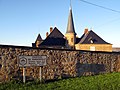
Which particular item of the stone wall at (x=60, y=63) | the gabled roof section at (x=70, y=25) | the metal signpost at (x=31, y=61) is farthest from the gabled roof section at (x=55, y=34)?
the metal signpost at (x=31, y=61)

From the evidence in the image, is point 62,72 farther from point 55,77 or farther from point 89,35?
point 89,35

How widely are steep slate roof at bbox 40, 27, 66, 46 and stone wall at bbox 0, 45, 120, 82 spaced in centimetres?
3211

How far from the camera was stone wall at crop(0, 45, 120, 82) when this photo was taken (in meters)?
13.2

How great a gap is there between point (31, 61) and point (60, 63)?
306 centimetres

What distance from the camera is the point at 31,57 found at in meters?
13.5

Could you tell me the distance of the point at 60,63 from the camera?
15922 millimetres

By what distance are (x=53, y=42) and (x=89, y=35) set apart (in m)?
9.59

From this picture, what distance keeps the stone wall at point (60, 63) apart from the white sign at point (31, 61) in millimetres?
607

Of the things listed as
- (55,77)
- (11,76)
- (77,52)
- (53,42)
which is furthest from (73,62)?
(53,42)

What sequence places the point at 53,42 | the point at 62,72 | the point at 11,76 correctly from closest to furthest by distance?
the point at 11,76 → the point at 62,72 → the point at 53,42

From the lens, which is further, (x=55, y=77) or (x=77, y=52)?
(x=77, y=52)

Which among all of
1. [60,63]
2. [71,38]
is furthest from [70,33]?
[60,63]

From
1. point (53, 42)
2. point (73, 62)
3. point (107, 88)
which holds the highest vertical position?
point (53, 42)

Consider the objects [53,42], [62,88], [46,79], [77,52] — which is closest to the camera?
[62,88]
